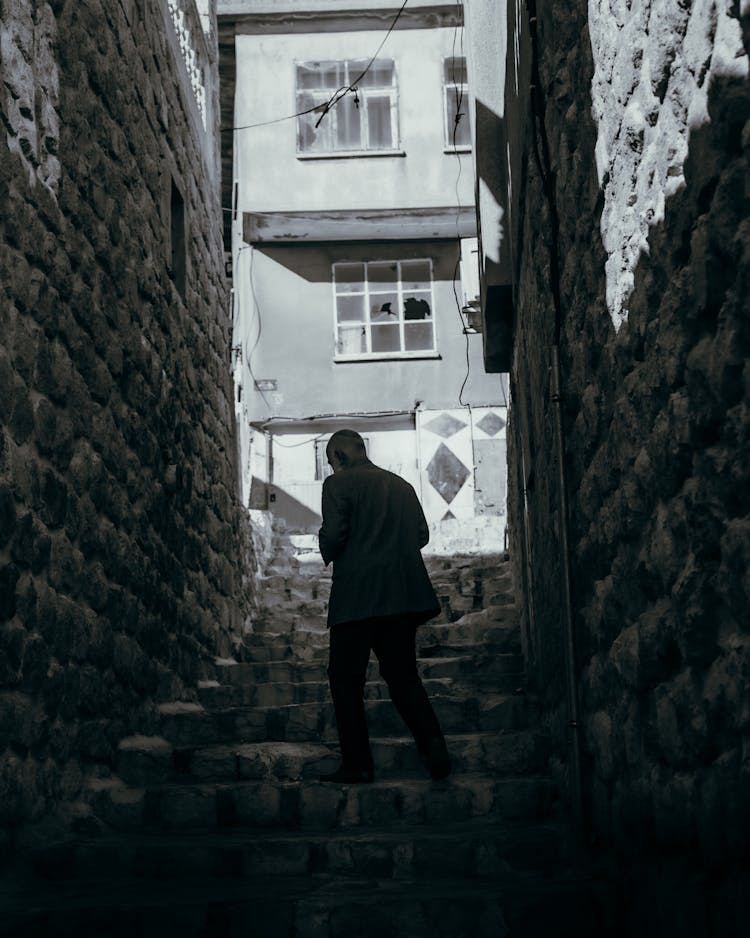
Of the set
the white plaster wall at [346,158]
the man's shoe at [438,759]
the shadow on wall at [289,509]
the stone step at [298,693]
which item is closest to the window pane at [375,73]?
the white plaster wall at [346,158]

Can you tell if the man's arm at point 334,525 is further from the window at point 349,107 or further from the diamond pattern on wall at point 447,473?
the window at point 349,107

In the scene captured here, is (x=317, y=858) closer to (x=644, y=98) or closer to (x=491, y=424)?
(x=644, y=98)

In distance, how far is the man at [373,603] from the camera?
190 inches

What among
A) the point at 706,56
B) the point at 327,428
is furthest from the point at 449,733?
the point at 327,428

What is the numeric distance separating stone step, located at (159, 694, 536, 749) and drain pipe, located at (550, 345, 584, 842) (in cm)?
153

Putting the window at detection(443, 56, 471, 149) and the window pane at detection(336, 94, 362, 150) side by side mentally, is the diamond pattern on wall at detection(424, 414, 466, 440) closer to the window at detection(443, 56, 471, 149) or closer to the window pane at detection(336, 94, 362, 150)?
the window at detection(443, 56, 471, 149)

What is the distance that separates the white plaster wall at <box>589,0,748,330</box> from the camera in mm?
2338

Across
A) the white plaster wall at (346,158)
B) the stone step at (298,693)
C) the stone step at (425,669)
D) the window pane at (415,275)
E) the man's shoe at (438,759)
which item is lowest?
the man's shoe at (438,759)

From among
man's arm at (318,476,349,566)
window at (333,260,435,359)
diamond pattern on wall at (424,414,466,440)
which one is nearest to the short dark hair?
man's arm at (318,476,349,566)

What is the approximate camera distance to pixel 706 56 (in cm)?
232

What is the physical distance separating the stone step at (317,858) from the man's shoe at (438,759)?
0.62m

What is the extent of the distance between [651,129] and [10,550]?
2477 millimetres

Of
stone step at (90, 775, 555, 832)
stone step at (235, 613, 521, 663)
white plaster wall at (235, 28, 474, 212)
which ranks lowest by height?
stone step at (90, 775, 555, 832)

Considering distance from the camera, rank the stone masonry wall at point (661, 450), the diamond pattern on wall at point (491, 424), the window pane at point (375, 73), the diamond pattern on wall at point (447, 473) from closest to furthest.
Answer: the stone masonry wall at point (661, 450) → the diamond pattern on wall at point (447, 473) → the diamond pattern on wall at point (491, 424) → the window pane at point (375, 73)
